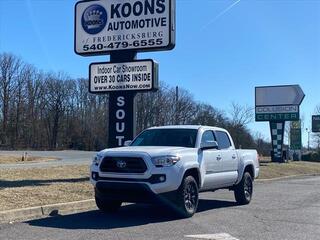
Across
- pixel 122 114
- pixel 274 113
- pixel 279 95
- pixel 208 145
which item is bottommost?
pixel 208 145

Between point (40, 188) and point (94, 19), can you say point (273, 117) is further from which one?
point (40, 188)

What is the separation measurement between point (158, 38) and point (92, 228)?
10.1 metres

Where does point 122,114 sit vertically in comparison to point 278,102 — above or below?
below

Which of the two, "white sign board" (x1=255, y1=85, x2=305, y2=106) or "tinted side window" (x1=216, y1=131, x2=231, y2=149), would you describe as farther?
"white sign board" (x1=255, y1=85, x2=305, y2=106)

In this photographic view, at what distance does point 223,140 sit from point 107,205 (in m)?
3.59

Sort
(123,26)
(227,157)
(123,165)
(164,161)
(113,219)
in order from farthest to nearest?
(123,26) → (227,157) → (113,219) → (123,165) → (164,161)

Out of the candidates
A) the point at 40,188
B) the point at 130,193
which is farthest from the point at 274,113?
the point at 130,193

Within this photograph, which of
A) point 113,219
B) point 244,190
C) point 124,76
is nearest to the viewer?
point 113,219

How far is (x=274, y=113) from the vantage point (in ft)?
139

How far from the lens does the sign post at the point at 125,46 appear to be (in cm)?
1814

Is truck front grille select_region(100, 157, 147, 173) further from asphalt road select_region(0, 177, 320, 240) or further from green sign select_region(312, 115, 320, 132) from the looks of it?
green sign select_region(312, 115, 320, 132)

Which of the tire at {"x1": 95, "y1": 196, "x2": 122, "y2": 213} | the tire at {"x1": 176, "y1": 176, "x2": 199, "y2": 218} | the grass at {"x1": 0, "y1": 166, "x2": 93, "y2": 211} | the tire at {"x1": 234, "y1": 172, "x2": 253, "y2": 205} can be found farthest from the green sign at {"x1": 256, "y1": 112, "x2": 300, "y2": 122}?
the tire at {"x1": 176, "y1": 176, "x2": 199, "y2": 218}

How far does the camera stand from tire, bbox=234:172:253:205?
13742mm

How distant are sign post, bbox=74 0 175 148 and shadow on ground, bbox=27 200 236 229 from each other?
611 cm
